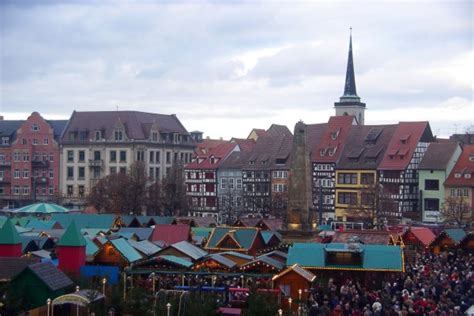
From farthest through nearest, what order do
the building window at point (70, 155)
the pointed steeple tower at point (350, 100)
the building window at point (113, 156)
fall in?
1. the pointed steeple tower at point (350, 100)
2. the building window at point (70, 155)
3. the building window at point (113, 156)

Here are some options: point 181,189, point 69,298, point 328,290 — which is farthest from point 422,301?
point 181,189

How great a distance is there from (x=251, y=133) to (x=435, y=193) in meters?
30.1

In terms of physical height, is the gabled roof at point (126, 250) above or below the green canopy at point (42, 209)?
below

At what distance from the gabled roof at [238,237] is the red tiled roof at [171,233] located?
182cm

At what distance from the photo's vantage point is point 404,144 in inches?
2426

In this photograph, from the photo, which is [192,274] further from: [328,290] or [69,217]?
[69,217]

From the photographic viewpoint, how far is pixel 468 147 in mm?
60469

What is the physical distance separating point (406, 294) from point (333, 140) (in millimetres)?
41212

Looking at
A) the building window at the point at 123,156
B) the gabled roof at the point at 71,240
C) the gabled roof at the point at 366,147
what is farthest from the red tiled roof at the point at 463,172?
the gabled roof at the point at 71,240

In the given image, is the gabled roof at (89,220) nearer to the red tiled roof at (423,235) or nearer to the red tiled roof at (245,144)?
the red tiled roof at (423,235)

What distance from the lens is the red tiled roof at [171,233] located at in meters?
38.2

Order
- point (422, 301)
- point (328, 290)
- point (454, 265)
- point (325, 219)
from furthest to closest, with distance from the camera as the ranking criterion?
point (325, 219)
point (454, 265)
point (328, 290)
point (422, 301)

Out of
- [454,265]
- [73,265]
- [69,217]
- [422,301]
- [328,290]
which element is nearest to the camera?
[422,301]

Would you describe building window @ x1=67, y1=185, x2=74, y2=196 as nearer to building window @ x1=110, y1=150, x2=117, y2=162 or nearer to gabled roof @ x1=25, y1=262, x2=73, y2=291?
building window @ x1=110, y1=150, x2=117, y2=162
